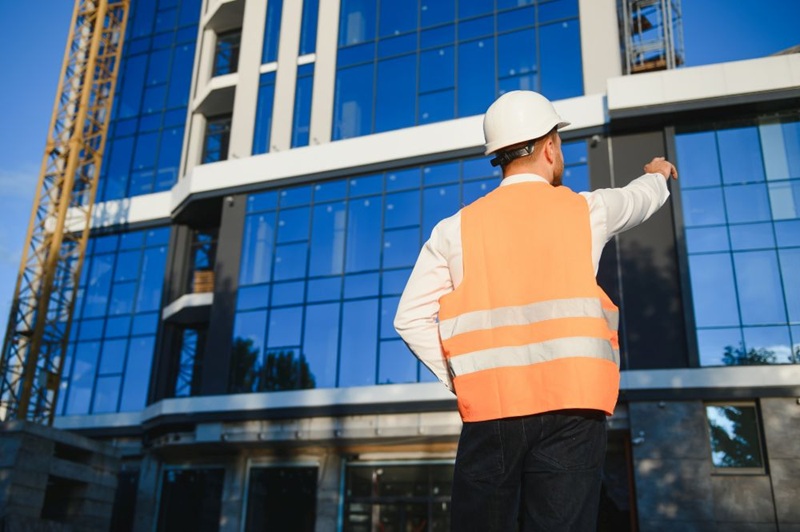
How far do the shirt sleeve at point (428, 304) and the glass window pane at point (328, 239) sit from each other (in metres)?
21.7

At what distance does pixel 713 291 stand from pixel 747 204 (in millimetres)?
2637

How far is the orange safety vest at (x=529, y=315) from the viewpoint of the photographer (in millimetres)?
2553

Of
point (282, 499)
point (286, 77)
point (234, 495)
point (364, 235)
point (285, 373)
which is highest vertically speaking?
point (286, 77)

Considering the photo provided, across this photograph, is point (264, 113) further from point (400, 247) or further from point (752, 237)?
point (752, 237)

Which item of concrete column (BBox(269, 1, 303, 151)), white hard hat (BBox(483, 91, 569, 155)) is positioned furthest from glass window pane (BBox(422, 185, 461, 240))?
white hard hat (BBox(483, 91, 569, 155))

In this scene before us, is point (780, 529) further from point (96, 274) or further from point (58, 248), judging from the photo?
point (58, 248)

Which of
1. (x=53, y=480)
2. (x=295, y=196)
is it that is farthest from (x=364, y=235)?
(x=53, y=480)

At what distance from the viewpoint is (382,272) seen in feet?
78.9

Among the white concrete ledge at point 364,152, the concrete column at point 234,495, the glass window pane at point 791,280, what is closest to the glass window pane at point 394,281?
the white concrete ledge at point 364,152

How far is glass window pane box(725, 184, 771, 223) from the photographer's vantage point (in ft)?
69.9

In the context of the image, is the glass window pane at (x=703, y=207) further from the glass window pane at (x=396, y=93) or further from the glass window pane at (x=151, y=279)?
the glass window pane at (x=151, y=279)

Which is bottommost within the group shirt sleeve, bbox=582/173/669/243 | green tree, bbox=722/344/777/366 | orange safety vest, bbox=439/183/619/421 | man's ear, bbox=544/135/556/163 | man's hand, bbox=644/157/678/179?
orange safety vest, bbox=439/183/619/421

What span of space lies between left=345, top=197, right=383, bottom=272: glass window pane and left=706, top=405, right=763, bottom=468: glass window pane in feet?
33.9

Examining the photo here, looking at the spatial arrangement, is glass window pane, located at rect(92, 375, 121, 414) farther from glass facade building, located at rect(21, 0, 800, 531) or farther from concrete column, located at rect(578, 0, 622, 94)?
concrete column, located at rect(578, 0, 622, 94)
